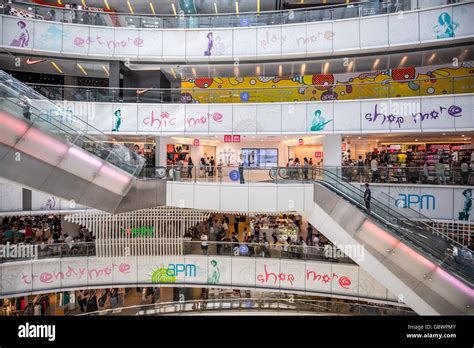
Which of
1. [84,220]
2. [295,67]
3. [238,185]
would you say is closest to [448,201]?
[238,185]

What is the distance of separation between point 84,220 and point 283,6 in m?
17.8

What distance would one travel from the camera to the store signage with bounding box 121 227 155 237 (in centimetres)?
1596

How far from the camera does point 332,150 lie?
15719 mm

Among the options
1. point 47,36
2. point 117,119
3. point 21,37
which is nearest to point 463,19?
point 117,119

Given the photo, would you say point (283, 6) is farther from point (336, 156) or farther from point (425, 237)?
point (425, 237)

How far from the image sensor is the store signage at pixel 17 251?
46.3ft

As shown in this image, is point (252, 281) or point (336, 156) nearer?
point (252, 281)

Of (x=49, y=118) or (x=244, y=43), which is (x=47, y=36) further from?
(x=49, y=118)

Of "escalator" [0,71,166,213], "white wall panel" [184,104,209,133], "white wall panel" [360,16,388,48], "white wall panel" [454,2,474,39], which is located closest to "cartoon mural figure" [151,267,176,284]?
"escalator" [0,71,166,213]

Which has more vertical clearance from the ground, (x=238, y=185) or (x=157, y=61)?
(x=157, y=61)

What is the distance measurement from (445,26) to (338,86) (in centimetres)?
562

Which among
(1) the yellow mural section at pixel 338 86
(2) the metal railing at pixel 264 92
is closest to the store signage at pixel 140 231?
(2) the metal railing at pixel 264 92

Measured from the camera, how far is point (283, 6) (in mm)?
19078

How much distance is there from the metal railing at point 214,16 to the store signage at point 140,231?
37.9 ft
